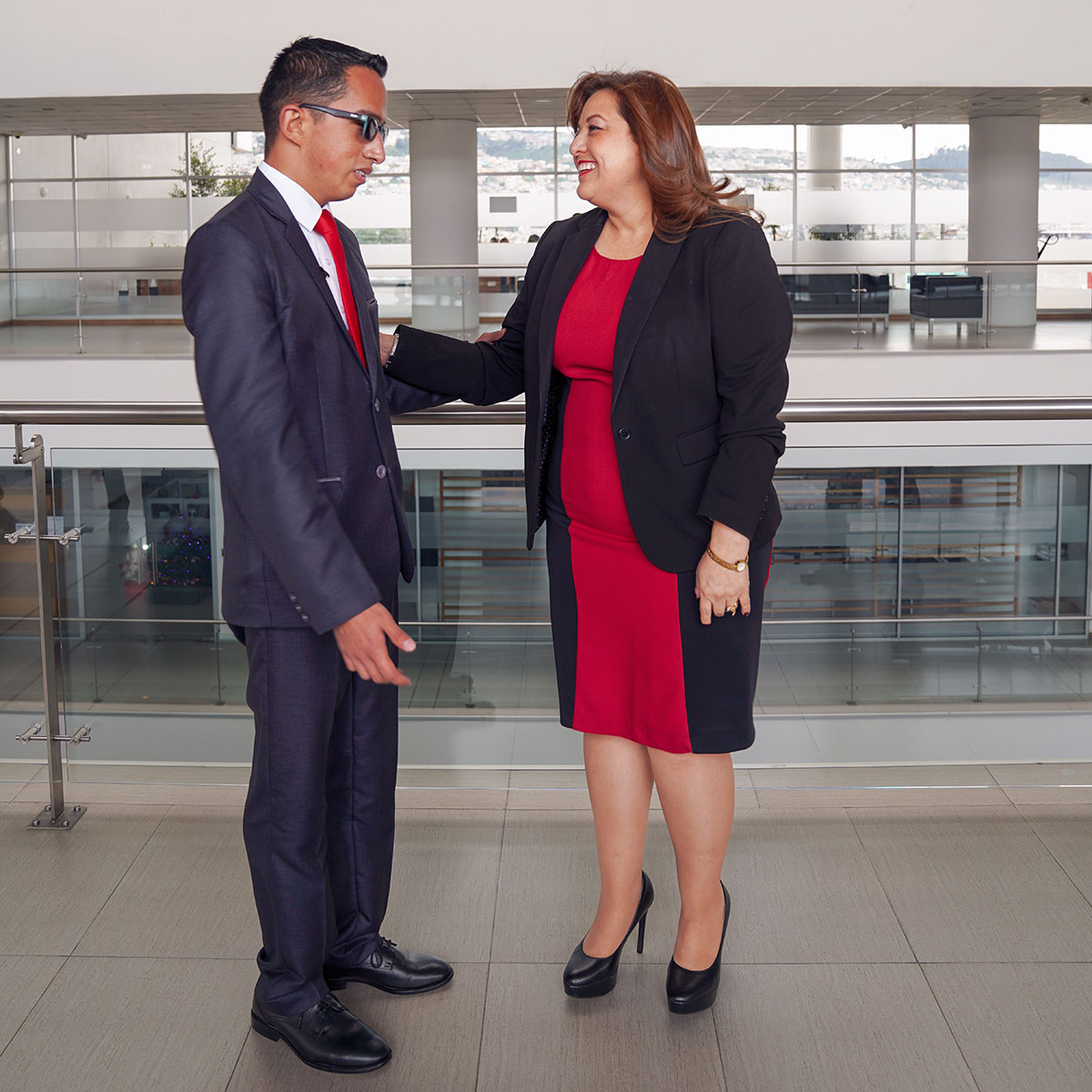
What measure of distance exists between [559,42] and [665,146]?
948cm

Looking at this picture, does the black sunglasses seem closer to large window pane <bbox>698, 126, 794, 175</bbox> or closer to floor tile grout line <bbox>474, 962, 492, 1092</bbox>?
floor tile grout line <bbox>474, 962, 492, 1092</bbox>

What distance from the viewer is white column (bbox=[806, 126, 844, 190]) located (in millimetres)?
19047

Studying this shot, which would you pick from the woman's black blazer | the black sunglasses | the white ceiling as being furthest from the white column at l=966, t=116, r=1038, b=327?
the black sunglasses

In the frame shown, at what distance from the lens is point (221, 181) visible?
64.9ft

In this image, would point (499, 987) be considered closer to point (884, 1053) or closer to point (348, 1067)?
point (348, 1067)

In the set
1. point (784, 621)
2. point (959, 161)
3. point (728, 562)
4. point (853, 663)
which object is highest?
point (959, 161)

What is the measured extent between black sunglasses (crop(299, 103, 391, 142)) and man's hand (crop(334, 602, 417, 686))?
0.72 meters

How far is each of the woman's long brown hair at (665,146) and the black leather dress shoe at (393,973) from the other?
1.34 metres

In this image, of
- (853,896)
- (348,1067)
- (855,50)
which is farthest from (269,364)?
(855,50)

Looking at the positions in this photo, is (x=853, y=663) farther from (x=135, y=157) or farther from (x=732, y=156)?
(x=135, y=157)

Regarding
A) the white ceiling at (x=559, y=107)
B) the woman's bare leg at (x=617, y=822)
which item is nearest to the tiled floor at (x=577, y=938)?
the woman's bare leg at (x=617, y=822)

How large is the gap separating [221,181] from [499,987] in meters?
19.6

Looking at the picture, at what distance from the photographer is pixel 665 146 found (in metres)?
1.90

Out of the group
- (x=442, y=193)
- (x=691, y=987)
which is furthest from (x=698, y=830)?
(x=442, y=193)
